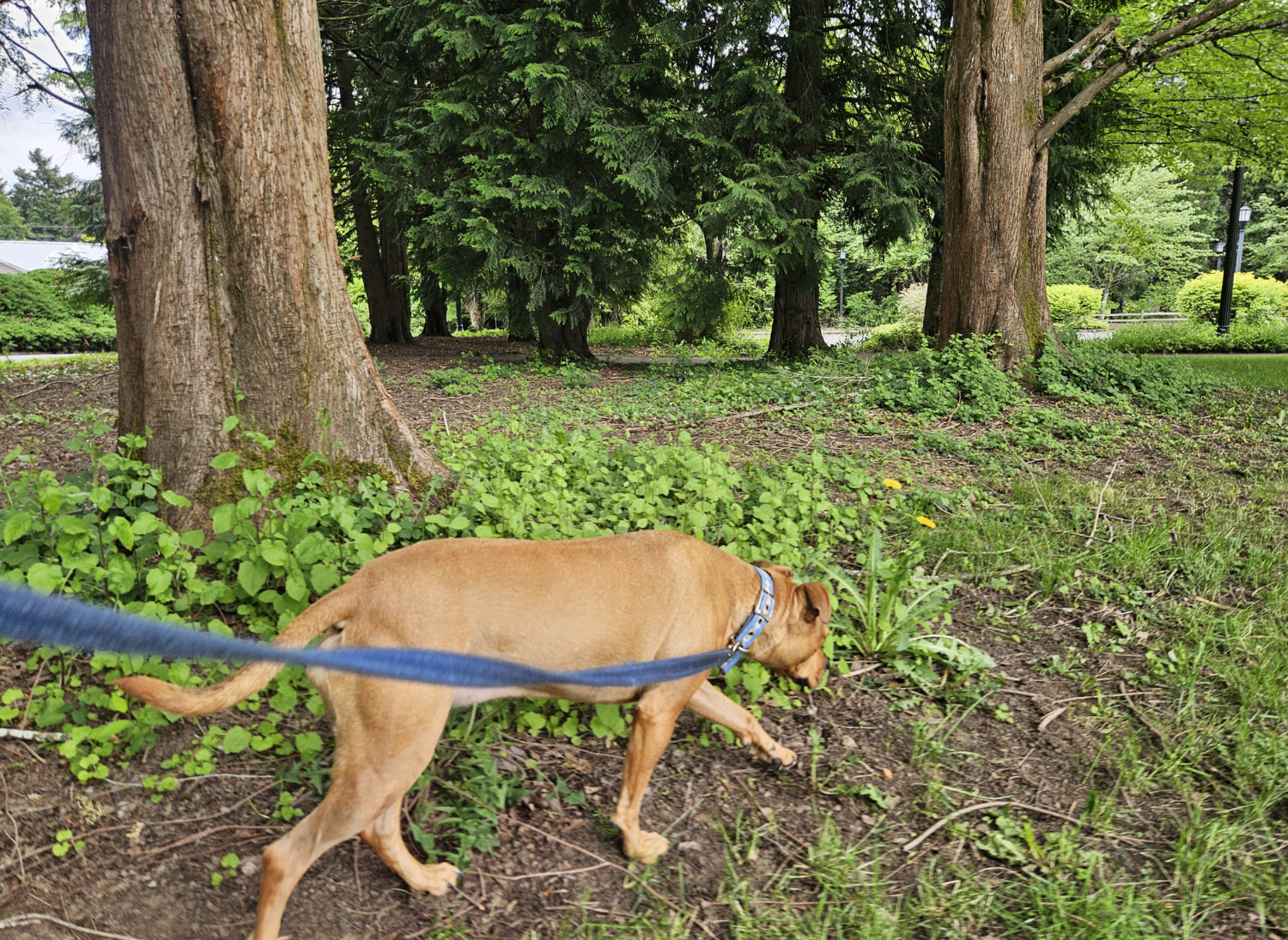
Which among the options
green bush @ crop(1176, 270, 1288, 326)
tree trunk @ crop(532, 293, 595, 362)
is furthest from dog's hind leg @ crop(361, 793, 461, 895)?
green bush @ crop(1176, 270, 1288, 326)

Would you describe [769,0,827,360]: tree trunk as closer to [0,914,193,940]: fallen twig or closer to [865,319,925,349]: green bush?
[865,319,925,349]: green bush

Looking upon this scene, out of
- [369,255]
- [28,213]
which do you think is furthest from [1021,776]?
[28,213]

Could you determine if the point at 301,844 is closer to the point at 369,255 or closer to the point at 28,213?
the point at 369,255

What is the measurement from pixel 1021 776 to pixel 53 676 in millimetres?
3850

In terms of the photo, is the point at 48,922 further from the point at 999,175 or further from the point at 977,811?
the point at 999,175

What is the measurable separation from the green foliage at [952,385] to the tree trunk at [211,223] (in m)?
5.62

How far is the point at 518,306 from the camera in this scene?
12719 millimetres

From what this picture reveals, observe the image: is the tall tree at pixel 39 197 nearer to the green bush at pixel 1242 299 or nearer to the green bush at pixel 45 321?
the green bush at pixel 45 321

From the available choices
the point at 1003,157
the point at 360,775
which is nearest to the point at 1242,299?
the point at 1003,157

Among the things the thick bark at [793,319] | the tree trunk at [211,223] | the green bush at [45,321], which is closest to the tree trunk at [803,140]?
the thick bark at [793,319]

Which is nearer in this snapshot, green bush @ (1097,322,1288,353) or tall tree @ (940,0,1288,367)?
tall tree @ (940,0,1288,367)

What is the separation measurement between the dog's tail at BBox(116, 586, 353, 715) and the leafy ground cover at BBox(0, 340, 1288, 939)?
26.3 inches

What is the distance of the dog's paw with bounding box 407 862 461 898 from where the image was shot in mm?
2457

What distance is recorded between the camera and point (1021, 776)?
119 inches
